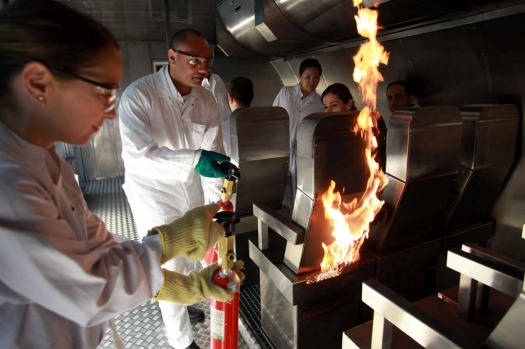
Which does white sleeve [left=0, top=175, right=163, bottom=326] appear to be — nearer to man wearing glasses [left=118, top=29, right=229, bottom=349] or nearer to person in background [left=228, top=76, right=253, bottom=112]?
man wearing glasses [left=118, top=29, right=229, bottom=349]

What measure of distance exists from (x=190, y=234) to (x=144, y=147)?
1.01 meters

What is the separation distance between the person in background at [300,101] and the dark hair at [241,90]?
0.55 meters

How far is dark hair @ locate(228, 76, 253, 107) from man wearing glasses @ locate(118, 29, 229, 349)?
78 cm

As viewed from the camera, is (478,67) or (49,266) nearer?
(49,266)

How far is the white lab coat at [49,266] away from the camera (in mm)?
699

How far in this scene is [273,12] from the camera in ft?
9.86

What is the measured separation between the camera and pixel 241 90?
2.97m

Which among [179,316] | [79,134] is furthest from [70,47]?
[179,316]

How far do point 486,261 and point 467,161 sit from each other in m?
1.07

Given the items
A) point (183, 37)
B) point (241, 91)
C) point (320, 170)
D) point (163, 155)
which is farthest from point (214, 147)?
point (320, 170)

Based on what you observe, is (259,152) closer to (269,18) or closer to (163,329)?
(163,329)

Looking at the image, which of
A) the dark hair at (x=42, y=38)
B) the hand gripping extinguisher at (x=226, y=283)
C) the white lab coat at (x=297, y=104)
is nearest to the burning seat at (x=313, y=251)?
the hand gripping extinguisher at (x=226, y=283)

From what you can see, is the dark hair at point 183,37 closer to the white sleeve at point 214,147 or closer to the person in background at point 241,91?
the white sleeve at point 214,147

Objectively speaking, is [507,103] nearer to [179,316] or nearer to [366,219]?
[366,219]
